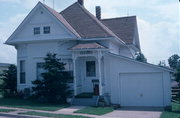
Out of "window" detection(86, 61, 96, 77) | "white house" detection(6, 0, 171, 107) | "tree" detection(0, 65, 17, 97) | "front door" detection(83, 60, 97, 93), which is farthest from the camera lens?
"tree" detection(0, 65, 17, 97)

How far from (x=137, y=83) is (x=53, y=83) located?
640 centimetres

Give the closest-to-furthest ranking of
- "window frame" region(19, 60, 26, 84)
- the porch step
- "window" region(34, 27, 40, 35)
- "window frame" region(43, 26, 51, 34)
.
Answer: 1. the porch step
2. "window frame" region(43, 26, 51, 34)
3. "window" region(34, 27, 40, 35)
4. "window frame" region(19, 60, 26, 84)

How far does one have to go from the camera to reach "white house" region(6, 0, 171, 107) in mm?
20750

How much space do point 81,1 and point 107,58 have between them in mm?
9718

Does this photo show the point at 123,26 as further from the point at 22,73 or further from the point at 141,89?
the point at 22,73

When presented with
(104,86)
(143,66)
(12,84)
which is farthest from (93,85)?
(12,84)

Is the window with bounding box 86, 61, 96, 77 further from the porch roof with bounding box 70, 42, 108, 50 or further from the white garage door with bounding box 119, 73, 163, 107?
the white garage door with bounding box 119, 73, 163, 107

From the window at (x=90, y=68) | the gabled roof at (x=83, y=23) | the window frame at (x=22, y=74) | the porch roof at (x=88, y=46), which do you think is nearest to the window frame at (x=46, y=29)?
the gabled roof at (x=83, y=23)

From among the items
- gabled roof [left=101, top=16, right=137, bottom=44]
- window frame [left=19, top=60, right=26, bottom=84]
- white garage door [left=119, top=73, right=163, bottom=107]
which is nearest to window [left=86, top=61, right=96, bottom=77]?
white garage door [left=119, top=73, right=163, bottom=107]

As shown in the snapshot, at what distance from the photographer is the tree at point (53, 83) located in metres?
20.4

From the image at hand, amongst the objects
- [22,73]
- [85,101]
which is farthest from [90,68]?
[22,73]

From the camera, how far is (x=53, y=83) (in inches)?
799

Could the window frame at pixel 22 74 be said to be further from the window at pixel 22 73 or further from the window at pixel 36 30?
the window at pixel 36 30

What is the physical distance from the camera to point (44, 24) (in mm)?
23328
